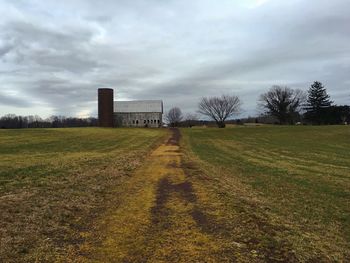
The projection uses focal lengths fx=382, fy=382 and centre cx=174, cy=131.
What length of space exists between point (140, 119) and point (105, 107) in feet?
52.9

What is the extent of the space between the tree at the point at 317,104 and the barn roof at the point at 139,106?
44917mm

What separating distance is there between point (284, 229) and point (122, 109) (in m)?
112

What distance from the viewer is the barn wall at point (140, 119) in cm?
11569

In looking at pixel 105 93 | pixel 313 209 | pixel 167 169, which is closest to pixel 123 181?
pixel 167 169

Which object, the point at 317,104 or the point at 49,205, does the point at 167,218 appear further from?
the point at 317,104

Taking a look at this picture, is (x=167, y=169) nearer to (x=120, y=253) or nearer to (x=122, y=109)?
(x=120, y=253)

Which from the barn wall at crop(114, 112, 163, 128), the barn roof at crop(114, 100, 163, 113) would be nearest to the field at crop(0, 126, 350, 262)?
the barn wall at crop(114, 112, 163, 128)

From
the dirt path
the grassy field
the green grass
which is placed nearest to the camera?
the dirt path

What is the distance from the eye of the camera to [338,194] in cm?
1288

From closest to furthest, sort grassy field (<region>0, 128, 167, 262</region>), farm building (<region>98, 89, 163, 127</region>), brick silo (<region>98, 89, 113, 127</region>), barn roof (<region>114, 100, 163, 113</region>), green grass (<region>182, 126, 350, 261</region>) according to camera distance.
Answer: grassy field (<region>0, 128, 167, 262</region>) → green grass (<region>182, 126, 350, 261</region>) → brick silo (<region>98, 89, 113, 127</region>) → farm building (<region>98, 89, 163, 127</region>) → barn roof (<region>114, 100, 163, 113</region>)

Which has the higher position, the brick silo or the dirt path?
the brick silo

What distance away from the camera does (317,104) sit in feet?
369

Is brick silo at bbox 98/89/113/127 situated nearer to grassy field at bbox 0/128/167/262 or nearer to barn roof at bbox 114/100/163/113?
barn roof at bbox 114/100/163/113

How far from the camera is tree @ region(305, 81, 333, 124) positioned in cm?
11044
